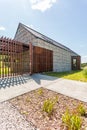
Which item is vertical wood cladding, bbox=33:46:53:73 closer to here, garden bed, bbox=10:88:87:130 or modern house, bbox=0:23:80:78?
modern house, bbox=0:23:80:78

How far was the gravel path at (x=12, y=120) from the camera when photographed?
8.41 feet

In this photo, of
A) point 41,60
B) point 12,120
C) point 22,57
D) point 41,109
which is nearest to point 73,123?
point 41,109

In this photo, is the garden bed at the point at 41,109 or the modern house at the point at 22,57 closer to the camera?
the garden bed at the point at 41,109

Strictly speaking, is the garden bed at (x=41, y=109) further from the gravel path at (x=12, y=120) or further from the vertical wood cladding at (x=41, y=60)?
the vertical wood cladding at (x=41, y=60)

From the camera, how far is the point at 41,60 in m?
10.6

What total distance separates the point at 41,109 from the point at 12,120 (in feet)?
3.08

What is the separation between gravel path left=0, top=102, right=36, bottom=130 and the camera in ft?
8.41

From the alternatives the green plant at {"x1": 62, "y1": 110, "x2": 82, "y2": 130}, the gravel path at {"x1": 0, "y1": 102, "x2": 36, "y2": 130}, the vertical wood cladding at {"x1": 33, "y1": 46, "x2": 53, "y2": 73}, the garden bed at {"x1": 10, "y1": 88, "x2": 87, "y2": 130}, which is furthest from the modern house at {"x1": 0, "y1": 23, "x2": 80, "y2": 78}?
the green plant at {"x1": 62, "y1": 110, "x2": 82, "y2": 130}

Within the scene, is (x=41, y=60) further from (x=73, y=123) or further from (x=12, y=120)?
(x=73, y=123)

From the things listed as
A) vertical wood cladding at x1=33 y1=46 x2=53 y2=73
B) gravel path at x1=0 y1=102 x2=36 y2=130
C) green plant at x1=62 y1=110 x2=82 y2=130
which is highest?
vertical wood cladding at x1=33 y1=46 x2=53 y2=73

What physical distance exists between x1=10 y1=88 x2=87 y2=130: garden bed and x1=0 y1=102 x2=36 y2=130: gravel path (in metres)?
0.14

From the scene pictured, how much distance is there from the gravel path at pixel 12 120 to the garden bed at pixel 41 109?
140 millimetres

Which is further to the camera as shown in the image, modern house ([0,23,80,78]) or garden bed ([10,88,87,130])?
modern house ([0,23,80,78])

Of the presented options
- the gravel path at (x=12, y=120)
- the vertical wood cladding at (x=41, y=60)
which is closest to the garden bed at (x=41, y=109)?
the gravel path at (x=12, y=120)
